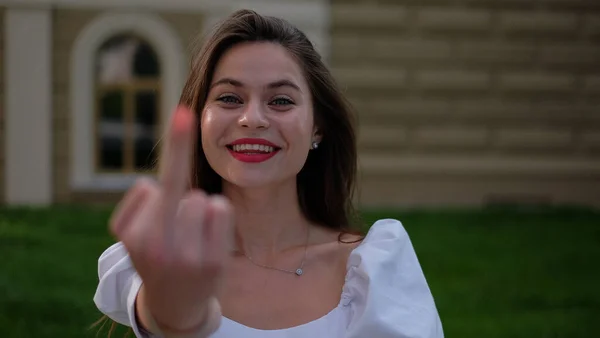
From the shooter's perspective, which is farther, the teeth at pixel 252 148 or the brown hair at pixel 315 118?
the brown hair at pixel 315 118

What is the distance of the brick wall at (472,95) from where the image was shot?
31.8ft

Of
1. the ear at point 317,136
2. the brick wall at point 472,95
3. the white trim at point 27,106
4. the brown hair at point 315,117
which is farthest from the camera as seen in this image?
the brick wall at point 472,95

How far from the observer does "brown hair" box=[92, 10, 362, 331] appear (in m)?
2.09

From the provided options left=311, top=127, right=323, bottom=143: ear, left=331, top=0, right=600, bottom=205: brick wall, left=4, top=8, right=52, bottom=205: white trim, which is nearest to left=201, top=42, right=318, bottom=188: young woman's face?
left=311, top=127, right=323, bottom=143: ear

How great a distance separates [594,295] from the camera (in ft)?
17.8

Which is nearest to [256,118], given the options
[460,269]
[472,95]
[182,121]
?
[182,121]

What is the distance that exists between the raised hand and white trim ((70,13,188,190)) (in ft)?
27.5

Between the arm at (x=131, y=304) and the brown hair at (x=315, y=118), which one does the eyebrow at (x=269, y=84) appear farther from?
the arm at (x=131, y=304)

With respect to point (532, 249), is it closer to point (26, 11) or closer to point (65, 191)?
point (65, 191)

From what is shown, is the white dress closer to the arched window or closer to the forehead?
the forehead

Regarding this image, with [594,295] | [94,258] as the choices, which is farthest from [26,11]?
[594,295]

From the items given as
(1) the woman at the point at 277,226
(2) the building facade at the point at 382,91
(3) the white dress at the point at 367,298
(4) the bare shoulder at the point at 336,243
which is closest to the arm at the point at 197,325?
(1) the woman at the point at 277,226

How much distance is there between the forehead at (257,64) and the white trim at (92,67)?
7548 millimetres

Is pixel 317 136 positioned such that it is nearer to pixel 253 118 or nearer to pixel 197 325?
pixel 253 118
